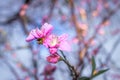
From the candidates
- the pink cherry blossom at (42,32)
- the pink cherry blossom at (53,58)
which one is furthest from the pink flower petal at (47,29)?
the pink cherry blossom at (53,58)

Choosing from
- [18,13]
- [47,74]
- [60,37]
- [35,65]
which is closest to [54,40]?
[60,37]

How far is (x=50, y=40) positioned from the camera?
1292mm

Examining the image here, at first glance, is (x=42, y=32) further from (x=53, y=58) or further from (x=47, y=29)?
(x=53, y=58)

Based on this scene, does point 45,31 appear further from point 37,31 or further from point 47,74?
point 47,74

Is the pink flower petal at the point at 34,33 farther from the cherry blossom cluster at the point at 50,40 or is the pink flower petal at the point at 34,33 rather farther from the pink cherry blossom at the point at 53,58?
the pink cherry blossom at the point at 53,58

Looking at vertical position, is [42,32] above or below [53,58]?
above

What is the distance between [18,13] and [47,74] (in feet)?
12.9

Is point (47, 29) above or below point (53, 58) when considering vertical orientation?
above

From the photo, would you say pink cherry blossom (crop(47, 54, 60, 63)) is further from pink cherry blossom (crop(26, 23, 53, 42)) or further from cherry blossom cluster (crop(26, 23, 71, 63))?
pink cherry blossom (crop(26, 23, 53, 42))

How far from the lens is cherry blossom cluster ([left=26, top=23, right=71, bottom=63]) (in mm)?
1256

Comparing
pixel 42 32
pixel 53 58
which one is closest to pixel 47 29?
pixel 42 32

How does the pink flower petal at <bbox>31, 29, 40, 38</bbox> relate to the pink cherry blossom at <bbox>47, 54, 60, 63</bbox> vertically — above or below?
above

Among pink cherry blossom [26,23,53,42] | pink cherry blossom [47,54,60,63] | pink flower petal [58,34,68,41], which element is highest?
pink cherry blossom [26,23,53,42]

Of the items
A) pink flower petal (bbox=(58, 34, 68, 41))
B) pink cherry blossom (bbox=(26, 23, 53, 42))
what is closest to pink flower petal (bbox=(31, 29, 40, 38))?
pink cherry blossom (bbox=(26, 23, 53, 42))
